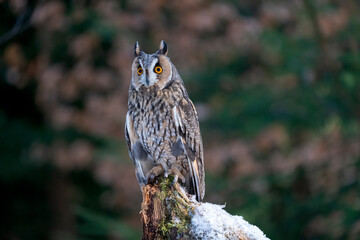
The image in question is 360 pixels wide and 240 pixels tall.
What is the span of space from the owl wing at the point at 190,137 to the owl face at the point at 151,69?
0.22 meters

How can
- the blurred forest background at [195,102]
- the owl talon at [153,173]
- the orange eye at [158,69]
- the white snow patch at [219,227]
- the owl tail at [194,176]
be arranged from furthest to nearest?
the blurred forest background at [195,102], the owl tail at [194,176], the orange eye at [158,69], the owl talon at [153,173], the white snow patch at [219,227]

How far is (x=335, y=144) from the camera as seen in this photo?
7.96 metres

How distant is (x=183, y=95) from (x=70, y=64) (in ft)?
22.1

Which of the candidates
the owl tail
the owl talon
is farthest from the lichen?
the owl tail

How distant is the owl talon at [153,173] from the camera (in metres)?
3.45

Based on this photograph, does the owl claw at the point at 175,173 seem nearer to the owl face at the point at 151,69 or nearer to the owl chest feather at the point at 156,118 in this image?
the owl chest feather at the point at 156,118

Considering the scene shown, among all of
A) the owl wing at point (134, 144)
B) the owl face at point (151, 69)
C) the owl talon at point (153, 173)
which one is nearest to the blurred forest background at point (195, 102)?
the owl wing at point (134, 144)

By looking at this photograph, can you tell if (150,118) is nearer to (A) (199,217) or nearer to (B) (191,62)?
(A) (199,217)

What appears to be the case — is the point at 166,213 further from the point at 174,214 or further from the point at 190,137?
the point at 190,137

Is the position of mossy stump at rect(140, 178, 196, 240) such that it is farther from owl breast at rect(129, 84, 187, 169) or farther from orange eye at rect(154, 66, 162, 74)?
orange eye at rect(154, 66, 162, 74)

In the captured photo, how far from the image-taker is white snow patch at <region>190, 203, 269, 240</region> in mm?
2648

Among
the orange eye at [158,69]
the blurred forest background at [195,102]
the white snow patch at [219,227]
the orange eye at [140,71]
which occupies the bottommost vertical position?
the white snow patch at [219,227]

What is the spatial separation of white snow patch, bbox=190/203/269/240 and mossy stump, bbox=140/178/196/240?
0.05 meters

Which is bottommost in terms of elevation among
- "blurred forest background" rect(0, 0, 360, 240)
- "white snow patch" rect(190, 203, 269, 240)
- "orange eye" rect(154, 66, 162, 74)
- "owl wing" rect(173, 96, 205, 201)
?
"white snow patch" rect(190, 203, 269, 240)
